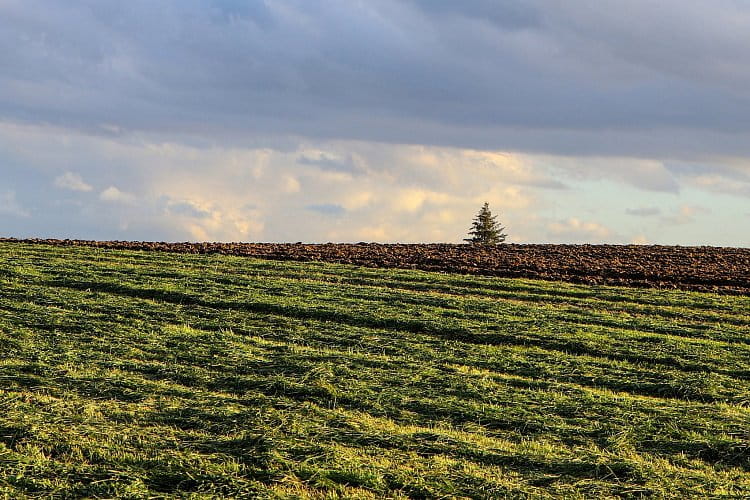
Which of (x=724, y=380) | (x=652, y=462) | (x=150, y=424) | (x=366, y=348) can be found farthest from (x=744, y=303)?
(x=150, y=424)

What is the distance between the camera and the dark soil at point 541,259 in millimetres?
30891

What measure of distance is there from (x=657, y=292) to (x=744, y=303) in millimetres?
2926

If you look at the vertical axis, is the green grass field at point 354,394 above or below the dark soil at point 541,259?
below

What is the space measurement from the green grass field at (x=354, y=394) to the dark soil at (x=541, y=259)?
7.20 meters

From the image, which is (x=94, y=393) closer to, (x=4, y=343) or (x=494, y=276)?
(x=4, y=343)

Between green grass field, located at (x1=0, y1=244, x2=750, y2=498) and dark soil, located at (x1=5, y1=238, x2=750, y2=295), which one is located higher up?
dark soil, located at (x1=5, y1=238, x2=750, y2=295)

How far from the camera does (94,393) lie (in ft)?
39.5

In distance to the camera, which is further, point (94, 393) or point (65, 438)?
point (94, 393)

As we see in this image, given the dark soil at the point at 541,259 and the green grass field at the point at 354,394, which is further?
the dark soil at the point at 541,259

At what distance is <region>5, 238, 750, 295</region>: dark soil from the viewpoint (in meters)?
30.9

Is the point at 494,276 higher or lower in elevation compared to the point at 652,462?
higher

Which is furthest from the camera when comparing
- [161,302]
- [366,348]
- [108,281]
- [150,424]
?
[108,281]

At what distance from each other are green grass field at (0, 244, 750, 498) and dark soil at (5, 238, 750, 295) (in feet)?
23.6

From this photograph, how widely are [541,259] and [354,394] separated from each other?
2571 centimetres
